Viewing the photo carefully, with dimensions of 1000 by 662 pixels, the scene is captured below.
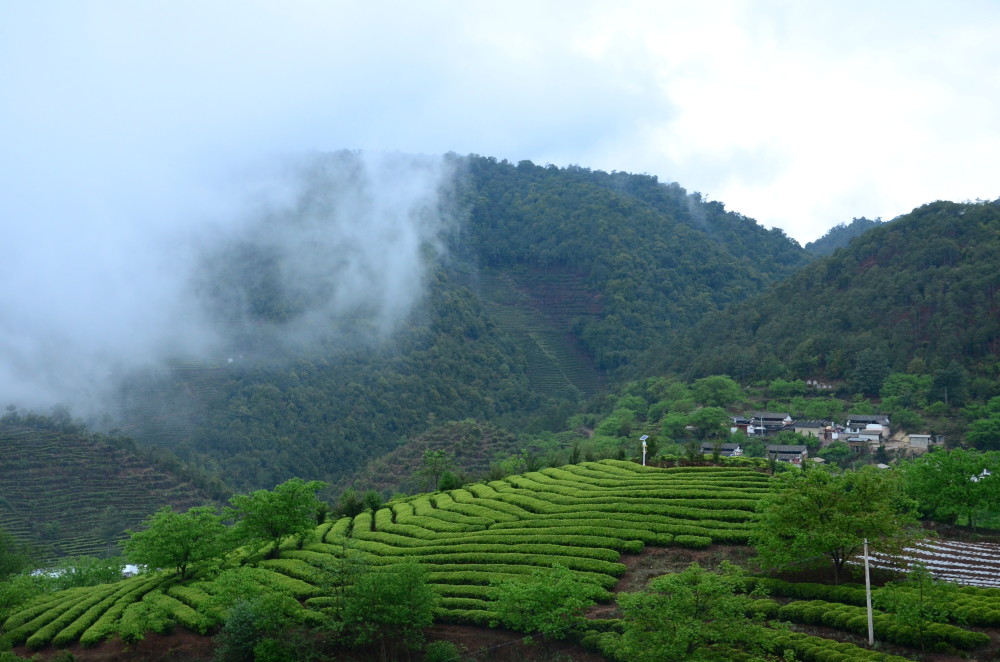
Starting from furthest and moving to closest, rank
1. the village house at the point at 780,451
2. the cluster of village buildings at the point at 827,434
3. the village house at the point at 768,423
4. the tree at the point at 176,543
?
the village house at the point at 768,423
the cluster of village buildings at the point at 827,434
the village house at the point at 780,451
the tree at the point at 176,543

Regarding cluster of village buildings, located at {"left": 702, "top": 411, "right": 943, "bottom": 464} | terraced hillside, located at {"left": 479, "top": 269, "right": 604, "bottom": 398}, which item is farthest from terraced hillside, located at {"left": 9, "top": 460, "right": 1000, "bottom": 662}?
terraced hillside, located at {"left": 479, "top": 269, "right": 604, "bottom": 398}

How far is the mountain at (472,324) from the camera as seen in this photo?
10538 cm

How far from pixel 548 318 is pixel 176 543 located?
383ft

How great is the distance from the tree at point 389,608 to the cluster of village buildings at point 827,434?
47399 mm

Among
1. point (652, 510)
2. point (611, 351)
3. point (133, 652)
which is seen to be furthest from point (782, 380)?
point (133, 652)

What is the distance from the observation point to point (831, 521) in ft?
104

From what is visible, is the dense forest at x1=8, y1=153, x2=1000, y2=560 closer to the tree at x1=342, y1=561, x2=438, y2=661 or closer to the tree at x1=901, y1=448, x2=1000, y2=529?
the tree at x1=901, y1=448, x2=1000, y2=529

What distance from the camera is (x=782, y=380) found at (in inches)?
Answer: 3723

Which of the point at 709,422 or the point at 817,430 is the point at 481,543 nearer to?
the point at 709,422

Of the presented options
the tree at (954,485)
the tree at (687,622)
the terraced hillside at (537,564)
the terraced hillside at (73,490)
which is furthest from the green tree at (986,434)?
the terraced hillside at (73,490)

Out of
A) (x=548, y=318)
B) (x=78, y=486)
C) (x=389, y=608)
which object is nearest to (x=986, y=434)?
(x=389, y=608)

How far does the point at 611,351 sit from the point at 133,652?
113 m

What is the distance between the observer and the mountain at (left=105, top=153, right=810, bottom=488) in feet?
346

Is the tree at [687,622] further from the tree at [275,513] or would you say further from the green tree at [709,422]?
the green tree at [709,422]
